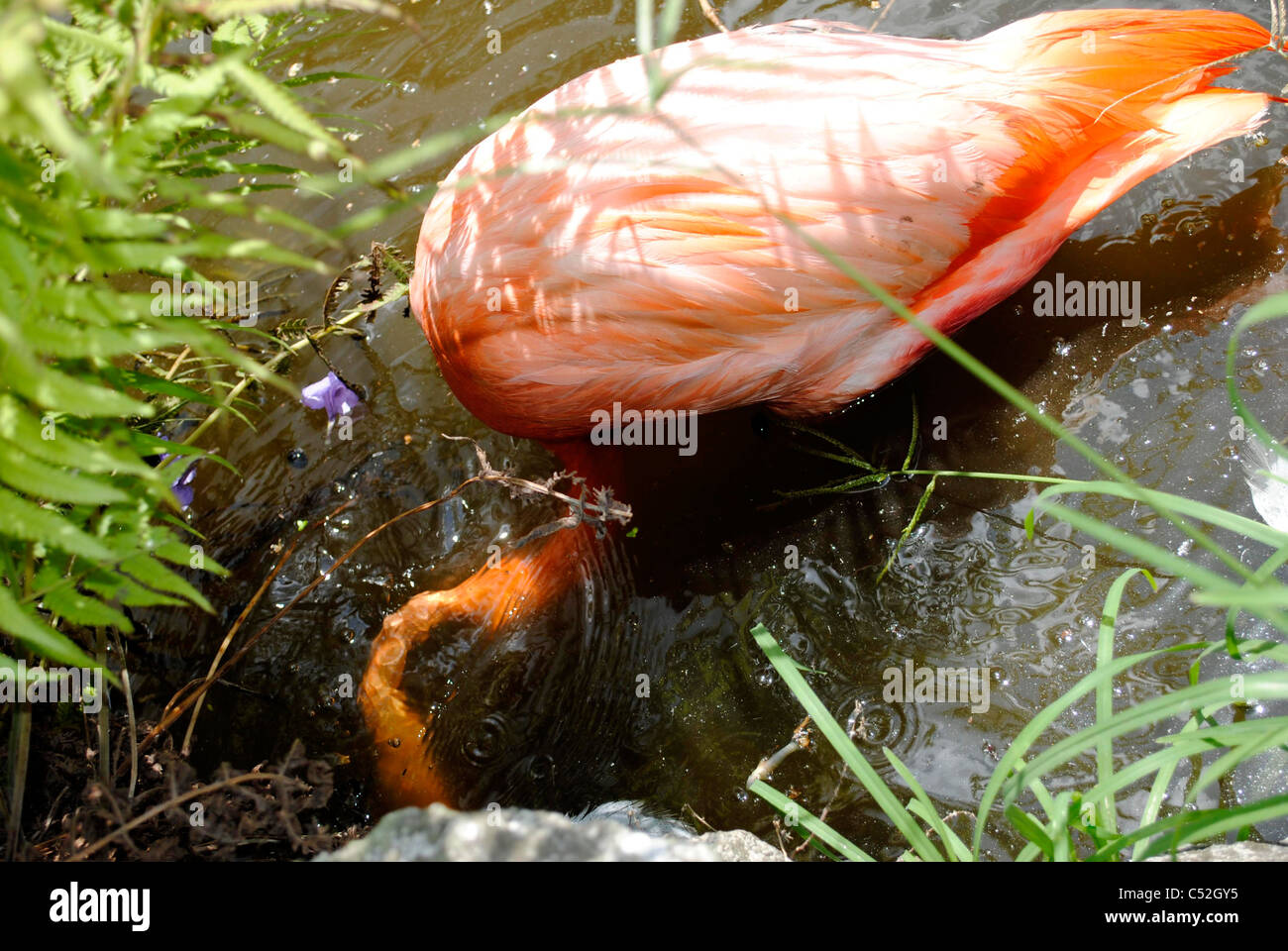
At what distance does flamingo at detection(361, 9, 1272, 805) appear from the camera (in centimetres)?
193

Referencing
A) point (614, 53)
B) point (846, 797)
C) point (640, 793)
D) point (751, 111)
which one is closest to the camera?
point (751, 111)

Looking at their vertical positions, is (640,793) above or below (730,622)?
below

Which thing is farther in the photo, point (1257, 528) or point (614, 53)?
point (614, 53)

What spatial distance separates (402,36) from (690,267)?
2.08 meters

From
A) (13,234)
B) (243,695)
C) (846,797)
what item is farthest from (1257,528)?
(243,695)

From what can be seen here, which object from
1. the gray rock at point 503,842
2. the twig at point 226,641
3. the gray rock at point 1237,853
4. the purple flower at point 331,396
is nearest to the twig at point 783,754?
the gray rock at point 503,842

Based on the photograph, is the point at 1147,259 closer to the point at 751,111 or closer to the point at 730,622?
the point at 751,111

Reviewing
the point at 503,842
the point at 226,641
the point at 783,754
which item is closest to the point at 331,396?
the point at 226,641

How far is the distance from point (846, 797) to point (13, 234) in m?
1.88

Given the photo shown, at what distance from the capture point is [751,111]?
194cm

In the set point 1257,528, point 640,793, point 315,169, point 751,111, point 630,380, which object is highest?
point 315,169
